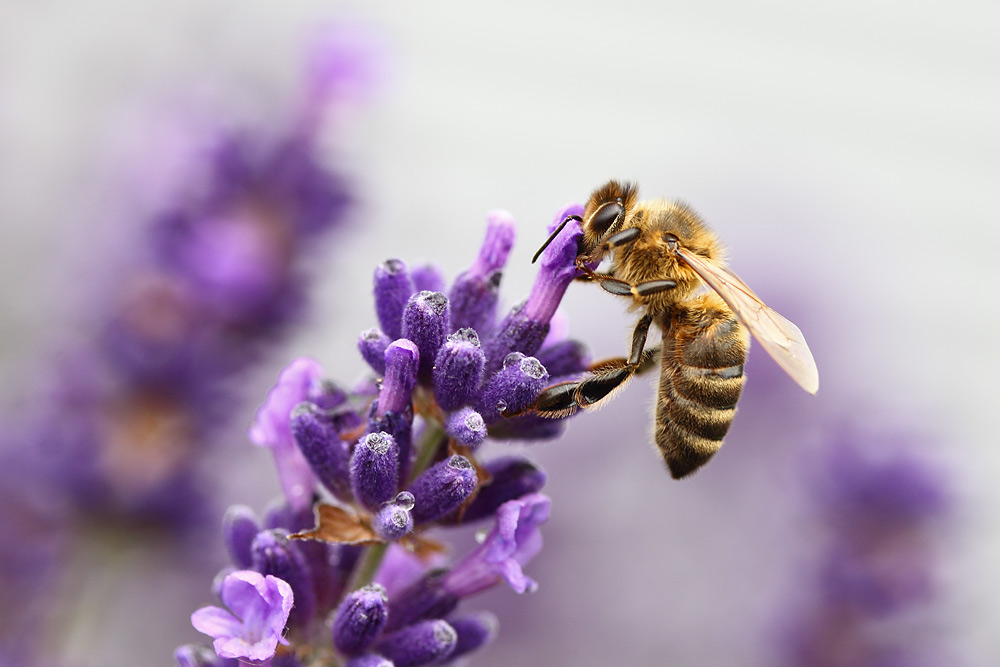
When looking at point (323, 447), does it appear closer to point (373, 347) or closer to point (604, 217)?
point (373, 347)

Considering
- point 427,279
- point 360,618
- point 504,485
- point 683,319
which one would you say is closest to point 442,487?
point 504,485

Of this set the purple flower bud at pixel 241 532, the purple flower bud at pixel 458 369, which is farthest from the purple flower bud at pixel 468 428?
the purple flower bud at pixel 241 532

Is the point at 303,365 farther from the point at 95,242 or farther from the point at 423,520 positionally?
the point at 95,242

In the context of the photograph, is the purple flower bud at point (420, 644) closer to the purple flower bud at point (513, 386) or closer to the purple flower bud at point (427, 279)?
the purple flower bud at point (513, 386)

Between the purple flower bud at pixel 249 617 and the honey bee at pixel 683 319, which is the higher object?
the honey bee at pixel 683 319

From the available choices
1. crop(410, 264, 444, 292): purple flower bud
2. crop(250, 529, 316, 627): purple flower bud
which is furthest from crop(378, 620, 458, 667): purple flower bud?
crop(410, 264, 444, 292): purple flower bud

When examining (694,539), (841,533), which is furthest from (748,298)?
(694,539)
